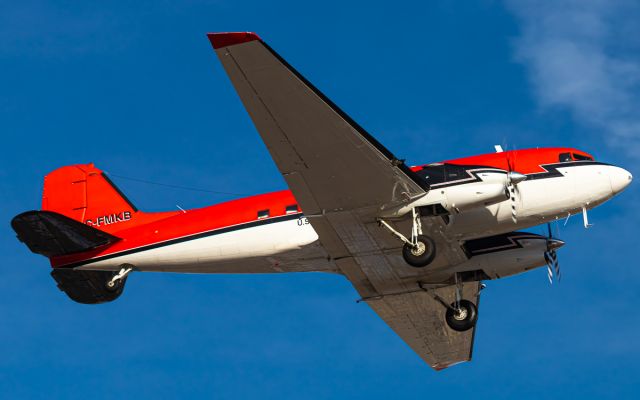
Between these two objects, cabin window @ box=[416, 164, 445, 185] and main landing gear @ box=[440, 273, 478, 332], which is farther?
main landing gear @ box=[440, 273, 478, 332]

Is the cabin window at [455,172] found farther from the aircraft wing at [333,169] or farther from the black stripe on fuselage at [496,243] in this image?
the black stripe on fuselage at [496,243]

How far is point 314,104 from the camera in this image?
26141 mm

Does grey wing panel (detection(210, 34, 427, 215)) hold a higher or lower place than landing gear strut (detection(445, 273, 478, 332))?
higher

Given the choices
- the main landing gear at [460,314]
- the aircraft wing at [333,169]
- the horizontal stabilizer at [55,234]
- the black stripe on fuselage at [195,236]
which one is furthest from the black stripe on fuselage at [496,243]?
the horizontal stabilizer at [55,234]

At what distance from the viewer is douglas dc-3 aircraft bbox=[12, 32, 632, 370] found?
2666 centimetres

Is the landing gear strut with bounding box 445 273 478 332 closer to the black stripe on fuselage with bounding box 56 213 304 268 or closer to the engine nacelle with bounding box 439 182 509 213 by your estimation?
the engine nacelle with bounding box 439 182 509 213

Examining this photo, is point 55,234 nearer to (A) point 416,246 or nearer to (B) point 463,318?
(A) point 416,246

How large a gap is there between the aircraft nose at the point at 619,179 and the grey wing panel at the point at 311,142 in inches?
223

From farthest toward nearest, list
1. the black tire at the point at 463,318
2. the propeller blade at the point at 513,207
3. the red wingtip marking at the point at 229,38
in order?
the black tire at the point at 463,318
the propeller blade at the point at 513,207
the red wingtip marking at the point at 229,38

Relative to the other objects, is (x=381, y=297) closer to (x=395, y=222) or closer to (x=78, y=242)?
(x=395, y=222)

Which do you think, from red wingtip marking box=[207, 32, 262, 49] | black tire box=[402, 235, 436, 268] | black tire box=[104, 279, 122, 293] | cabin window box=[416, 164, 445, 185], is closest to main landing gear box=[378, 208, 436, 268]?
black tire box=[402, 235, 436, 268]

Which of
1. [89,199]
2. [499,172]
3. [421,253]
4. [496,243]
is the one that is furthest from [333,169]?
[89,199]

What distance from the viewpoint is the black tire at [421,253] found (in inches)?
1115

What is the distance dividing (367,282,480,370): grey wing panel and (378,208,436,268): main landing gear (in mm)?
4274
